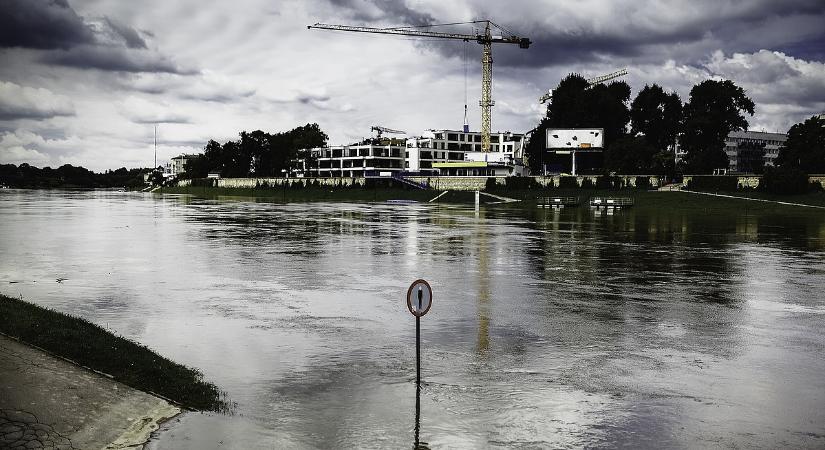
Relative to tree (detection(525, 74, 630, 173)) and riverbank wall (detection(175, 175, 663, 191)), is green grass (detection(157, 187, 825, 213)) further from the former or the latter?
tree (detection(525, 74, 630, 173))

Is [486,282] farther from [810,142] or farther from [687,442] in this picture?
[810,142]

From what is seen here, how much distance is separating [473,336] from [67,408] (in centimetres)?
921

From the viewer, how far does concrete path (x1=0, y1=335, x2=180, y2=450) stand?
9289mm

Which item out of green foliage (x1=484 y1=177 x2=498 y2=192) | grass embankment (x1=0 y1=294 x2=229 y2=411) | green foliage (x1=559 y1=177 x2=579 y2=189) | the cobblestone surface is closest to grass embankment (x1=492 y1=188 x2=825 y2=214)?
green foliage (x1=559 y1=177 x2=579 y2=189)

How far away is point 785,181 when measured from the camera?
9556 centimetres

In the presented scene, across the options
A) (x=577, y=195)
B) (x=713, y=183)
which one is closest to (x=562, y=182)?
(x=577, y=195)

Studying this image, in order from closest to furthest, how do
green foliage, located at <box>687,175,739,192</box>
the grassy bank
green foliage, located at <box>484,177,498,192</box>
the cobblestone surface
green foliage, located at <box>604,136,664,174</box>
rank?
1. the cobblestone surface
2. the grassy bank
3. green foliage, located at <box>687,175,739,192</box>
4. green foliage, located at <box>484,177,498,192</box>
5. green foliage, located at <box>604,136,664,174</box>

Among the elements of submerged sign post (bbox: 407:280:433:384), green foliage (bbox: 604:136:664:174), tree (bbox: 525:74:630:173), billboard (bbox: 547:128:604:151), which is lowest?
submerged sign post (bbox: 407:280:433:384)

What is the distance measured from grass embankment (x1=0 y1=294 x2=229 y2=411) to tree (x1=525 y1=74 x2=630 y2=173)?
135 m

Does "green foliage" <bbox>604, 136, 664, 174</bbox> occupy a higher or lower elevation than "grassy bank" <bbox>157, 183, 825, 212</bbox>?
higher

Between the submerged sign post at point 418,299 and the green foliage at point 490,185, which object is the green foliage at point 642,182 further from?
the submerged sign post at point 418,299

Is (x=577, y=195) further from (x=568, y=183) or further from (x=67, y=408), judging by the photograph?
(x=67, y=408)

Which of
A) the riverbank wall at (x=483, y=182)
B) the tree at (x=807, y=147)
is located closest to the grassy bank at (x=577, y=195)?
the riverbank wall at (x=483, y=182)

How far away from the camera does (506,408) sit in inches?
452
